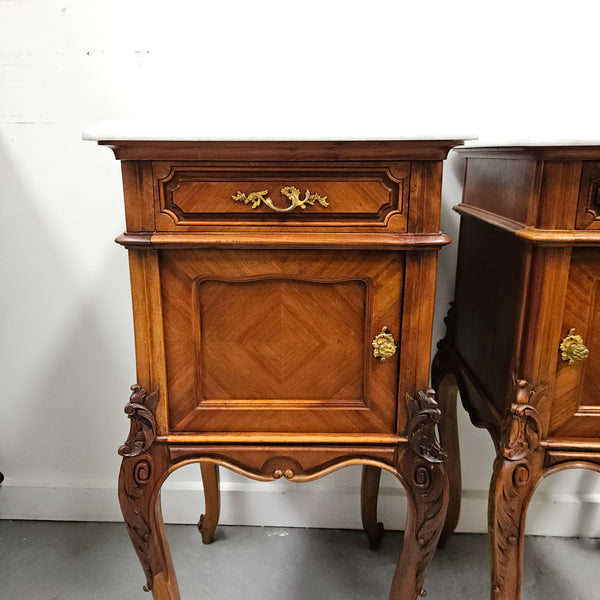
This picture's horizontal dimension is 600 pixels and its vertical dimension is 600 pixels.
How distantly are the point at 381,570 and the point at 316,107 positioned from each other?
102cm

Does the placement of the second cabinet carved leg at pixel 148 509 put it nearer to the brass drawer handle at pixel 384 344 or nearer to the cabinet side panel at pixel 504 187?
the brass drawer handle at pixel 384 344

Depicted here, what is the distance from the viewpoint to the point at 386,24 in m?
1.17

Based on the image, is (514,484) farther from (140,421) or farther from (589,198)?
(140,421)

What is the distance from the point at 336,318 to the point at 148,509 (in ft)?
1.39

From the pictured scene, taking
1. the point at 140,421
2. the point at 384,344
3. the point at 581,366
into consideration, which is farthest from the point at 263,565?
the point at 581,366

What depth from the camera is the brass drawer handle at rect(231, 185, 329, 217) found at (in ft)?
2.58

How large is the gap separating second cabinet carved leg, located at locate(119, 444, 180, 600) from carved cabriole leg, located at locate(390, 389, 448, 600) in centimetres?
38

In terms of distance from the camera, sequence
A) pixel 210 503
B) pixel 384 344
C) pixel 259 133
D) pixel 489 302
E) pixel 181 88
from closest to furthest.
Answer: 1. pixel 259 133
2. pixel 384 344
3. pixel 489 302
4. pixel 181 88
5. pixel 210 503

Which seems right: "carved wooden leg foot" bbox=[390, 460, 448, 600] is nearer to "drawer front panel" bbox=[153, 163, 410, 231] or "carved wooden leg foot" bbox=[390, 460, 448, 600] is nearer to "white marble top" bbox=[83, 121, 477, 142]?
"drawer front panel" bbox=[153, 163, 410, 231]

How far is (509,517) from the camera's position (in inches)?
34.9

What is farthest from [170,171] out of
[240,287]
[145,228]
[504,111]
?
[504,111]

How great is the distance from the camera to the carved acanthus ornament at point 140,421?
85 cm

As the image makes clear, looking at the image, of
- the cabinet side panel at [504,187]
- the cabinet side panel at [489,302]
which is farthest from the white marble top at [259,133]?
the cabinet side panel at [489,302]

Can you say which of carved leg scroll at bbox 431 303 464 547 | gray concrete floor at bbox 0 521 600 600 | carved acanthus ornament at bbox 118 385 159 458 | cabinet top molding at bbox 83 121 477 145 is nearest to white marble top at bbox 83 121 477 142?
cabinet top molding at bbox 83 121 477 145
